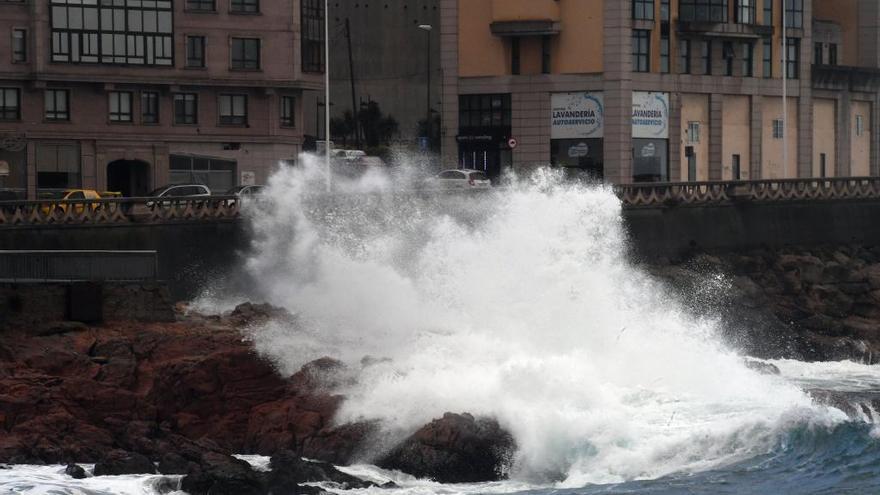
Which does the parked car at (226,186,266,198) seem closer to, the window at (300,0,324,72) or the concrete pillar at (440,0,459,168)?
the window at (300,0,324,72)

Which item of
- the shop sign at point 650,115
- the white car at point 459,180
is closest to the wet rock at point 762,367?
the white car at point 459,180

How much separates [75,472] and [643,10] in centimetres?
5085

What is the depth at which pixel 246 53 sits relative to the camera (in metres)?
78.8

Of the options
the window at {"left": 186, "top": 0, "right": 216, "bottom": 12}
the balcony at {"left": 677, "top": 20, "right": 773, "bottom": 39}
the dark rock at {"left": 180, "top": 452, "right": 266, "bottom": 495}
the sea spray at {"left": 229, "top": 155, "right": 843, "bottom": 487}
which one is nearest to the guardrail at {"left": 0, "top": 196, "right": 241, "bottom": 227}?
the sea spray at {"left": 229, "top": 155, "right": 843, "bottom": 487}

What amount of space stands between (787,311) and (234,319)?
25.5 metres

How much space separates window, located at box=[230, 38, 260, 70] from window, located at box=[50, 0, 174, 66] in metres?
2.84

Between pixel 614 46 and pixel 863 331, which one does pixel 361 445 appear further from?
pixel 614 46

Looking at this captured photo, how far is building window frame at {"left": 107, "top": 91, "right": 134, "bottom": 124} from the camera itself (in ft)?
251

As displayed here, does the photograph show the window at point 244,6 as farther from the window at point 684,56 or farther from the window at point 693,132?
the window at point 693,132

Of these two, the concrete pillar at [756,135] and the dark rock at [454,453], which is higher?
the concrete pillar at [756,135]

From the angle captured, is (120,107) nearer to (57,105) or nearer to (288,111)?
(57,105)

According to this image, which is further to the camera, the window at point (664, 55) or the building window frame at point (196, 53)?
the window at point (664, 55)

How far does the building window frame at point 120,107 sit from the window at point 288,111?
6.53 metres

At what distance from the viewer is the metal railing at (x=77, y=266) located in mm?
49628
